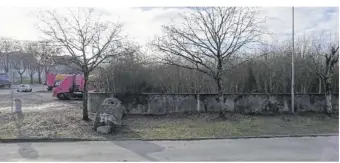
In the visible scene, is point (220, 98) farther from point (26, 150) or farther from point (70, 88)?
point (70, 88)

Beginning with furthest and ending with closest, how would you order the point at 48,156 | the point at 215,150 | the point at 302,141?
the point at 302,141 < the point at 215,150 < the point at 48,156

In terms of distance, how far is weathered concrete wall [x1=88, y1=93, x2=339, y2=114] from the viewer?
14352mm

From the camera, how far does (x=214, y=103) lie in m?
14.4

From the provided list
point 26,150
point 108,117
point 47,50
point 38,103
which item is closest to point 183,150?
point 108,117

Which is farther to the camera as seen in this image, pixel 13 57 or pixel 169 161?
pixel 13 57

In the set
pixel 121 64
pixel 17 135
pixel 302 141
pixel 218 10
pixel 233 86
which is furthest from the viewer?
pixel 233 86

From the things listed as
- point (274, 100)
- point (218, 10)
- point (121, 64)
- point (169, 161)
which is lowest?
point (169, 161)

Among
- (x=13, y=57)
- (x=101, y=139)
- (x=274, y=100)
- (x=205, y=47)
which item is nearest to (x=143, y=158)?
(x=101, y=139)

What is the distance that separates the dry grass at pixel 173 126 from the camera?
1036 centimetres

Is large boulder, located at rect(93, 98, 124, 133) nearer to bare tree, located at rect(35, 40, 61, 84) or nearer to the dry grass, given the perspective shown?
the dry grass

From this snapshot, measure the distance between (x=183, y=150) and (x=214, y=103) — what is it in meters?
6.38

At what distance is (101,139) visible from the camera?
976 cm

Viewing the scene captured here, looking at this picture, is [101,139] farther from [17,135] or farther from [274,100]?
[274,100]

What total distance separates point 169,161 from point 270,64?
457 inches
